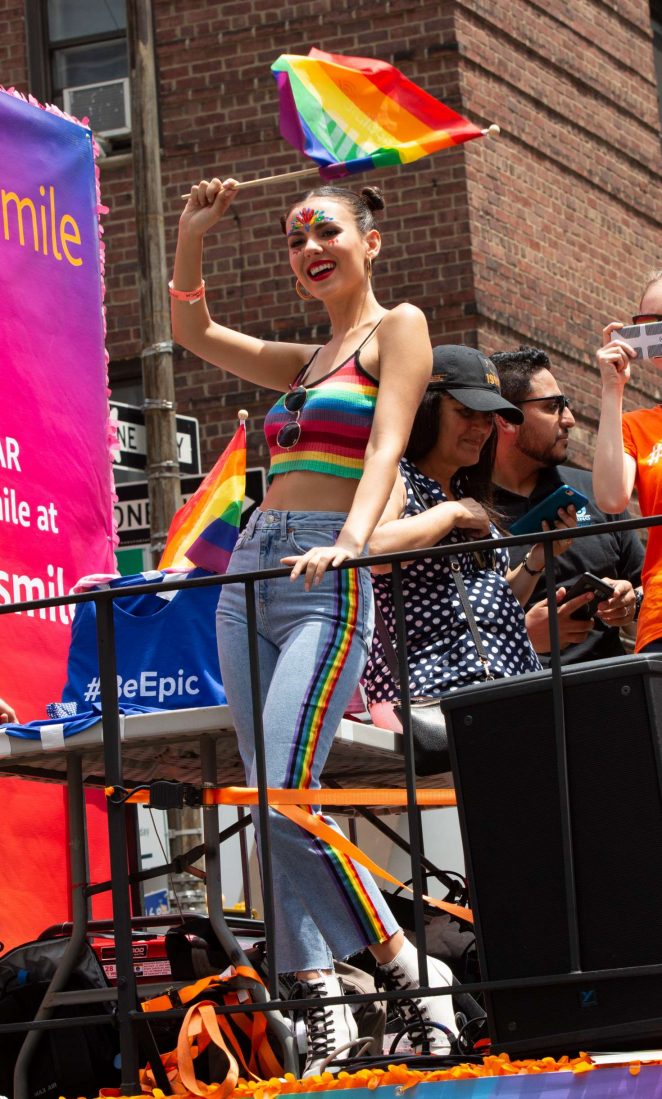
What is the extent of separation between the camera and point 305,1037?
4.01 m

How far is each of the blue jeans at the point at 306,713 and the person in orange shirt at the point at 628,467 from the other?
677 millimetres

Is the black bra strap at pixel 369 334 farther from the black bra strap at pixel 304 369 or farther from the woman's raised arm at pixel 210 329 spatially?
the woman's raised arm at pixel 210 329

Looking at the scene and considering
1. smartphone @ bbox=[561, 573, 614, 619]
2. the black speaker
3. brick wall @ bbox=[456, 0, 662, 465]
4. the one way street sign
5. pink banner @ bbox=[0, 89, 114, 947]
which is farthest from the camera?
brick wall @ bbox=[456, 0, 662, 465]

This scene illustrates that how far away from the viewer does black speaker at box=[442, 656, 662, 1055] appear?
336cm

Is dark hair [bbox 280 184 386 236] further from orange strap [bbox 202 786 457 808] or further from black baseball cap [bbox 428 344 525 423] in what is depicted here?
orange strap [bbox 202 786 457 808]

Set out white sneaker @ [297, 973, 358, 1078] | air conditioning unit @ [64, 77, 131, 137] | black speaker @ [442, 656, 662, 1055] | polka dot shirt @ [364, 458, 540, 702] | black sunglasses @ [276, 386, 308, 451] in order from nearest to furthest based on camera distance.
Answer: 1. black speaker @ [442, 656, 662, 1055]
2. white sneaker @ [297, 973, 358, 1078]
3. black sunglasses @ [276, 386, 308, 451]
4. polka dot shirt @ [364, 458, 540, 702]
5. air conditioning unit @ [64, 77, 131, 137]

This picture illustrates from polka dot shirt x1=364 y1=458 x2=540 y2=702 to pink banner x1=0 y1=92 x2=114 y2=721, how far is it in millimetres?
2030

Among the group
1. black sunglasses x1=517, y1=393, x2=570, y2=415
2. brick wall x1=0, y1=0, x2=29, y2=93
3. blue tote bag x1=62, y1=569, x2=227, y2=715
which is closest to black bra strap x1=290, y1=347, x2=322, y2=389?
blue tote bag x1=62, y1=569, x2=227, y2=715

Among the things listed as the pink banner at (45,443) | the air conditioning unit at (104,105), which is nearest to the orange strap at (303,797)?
the pink banner at (45,443)

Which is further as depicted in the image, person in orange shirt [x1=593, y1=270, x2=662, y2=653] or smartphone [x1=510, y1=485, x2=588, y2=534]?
smartphone [x1=510, y1=485, x2=588, y2=534]

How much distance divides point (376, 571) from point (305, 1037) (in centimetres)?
112

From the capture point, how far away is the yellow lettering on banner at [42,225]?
636 centimetres

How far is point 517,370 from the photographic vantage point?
5.42 meters

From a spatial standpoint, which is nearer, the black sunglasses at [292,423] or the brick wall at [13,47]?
the black sunglasses at [292,423]
